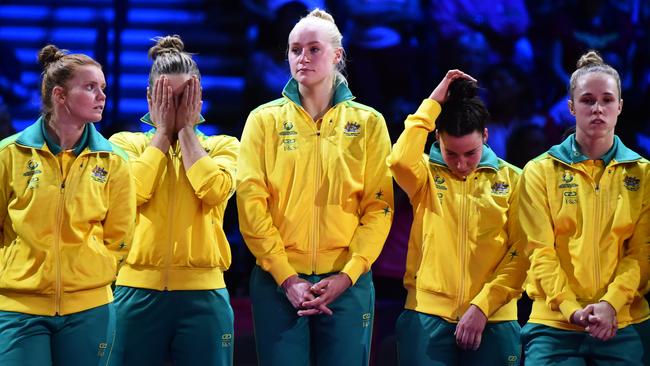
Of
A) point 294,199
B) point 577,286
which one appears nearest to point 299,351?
point 294,199

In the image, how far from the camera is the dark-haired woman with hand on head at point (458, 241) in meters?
3.67

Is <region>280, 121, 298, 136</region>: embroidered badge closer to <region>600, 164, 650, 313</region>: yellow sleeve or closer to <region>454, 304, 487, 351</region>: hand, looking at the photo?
<region>454, 304, 487, 351</region>: hand

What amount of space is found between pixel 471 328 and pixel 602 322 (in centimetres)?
50

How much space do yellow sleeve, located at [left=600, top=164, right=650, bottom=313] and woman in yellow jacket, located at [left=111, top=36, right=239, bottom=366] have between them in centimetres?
156

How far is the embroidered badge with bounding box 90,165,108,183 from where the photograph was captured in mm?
3557

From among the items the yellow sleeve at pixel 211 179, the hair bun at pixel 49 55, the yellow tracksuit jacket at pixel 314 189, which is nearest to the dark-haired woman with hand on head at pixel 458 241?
the yellow tracksuit jacket at pixel 314 189

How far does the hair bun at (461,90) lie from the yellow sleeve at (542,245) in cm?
41

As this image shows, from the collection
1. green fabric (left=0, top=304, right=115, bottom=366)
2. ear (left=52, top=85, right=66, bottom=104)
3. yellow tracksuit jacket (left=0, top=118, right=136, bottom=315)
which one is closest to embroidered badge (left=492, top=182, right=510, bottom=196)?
yellow tracksuit jacket (left=0, top=118, right=136, bottom=315)

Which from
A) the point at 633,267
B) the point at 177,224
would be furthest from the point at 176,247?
the point at 633,267

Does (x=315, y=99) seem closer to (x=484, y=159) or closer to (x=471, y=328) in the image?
(x=484, y=159)

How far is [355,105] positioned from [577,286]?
1115mm

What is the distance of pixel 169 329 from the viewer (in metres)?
3.87

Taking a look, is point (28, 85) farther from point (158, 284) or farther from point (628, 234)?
point (628, 234)

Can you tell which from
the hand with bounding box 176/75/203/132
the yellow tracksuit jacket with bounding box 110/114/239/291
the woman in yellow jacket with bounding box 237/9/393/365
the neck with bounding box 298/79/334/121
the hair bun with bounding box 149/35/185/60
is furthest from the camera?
the hair bun with bounding box 149/35/185/60
